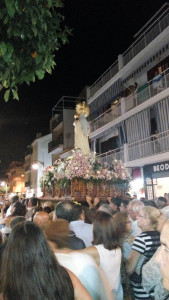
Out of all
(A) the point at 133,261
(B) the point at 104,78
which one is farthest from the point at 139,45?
(A) the point at 133,261

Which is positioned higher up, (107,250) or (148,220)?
(148,220)

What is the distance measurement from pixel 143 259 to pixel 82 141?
757cm

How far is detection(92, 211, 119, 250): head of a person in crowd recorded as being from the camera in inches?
118

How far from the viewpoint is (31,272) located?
5.50ft

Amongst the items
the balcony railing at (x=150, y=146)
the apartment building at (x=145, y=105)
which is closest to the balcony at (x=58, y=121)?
the apartment building at (x=145, y=105)

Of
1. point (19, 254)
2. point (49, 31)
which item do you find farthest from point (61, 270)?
point (49, 31)

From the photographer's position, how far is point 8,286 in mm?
1663

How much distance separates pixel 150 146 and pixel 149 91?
3812mm

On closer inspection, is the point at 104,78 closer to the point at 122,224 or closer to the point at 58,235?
the point at 122,224

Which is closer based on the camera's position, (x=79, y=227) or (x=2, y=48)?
(x=2, y=48)

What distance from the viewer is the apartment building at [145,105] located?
1689cm

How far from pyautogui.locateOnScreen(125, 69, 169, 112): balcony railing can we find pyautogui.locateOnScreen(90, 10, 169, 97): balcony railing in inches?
112

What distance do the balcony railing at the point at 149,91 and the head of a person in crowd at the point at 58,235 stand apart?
1523cm

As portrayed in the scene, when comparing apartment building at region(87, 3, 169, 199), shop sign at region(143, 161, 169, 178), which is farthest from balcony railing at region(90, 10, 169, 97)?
shop sign at region(143, 161, 169, 178)
